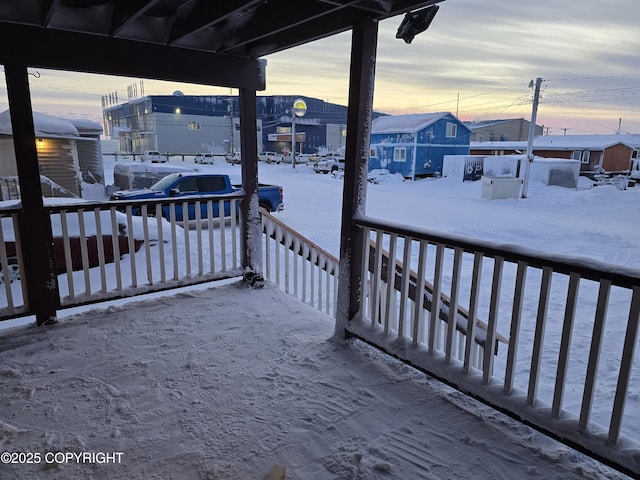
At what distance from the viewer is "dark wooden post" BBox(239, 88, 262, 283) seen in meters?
4.09

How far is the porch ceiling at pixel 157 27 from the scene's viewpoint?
2727mm

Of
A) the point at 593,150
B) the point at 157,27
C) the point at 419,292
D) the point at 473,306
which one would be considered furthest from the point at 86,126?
the point at 593,150

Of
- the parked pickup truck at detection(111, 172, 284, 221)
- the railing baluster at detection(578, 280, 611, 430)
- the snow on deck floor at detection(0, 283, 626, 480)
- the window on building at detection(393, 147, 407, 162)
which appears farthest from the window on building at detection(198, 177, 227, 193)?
the window on building at detection(393, 147, 407, 162)

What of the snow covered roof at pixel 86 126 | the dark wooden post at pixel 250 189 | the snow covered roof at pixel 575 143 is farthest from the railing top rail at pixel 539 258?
the snow covered roof at pixel 575 143

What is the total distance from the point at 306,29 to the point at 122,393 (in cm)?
282

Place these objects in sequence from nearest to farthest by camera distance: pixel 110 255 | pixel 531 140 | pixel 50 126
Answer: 1. pixel 110 255
2. pixel 50 126
3. pixel 531 140

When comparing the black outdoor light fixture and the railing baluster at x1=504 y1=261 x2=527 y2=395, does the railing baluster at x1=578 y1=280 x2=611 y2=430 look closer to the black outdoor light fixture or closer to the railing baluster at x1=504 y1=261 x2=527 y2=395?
the railing baluster at x1=504 y1=261 x2=527 y2=395

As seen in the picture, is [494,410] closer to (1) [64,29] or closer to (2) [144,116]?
(1) [64,29]

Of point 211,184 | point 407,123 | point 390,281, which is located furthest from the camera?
point 407,123

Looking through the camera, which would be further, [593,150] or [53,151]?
[593,150]

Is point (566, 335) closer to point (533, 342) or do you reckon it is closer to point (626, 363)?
point (626, 363)

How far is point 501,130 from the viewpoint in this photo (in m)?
45.3

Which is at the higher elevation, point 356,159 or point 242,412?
point 356,159

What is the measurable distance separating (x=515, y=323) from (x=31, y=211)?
3450mm
